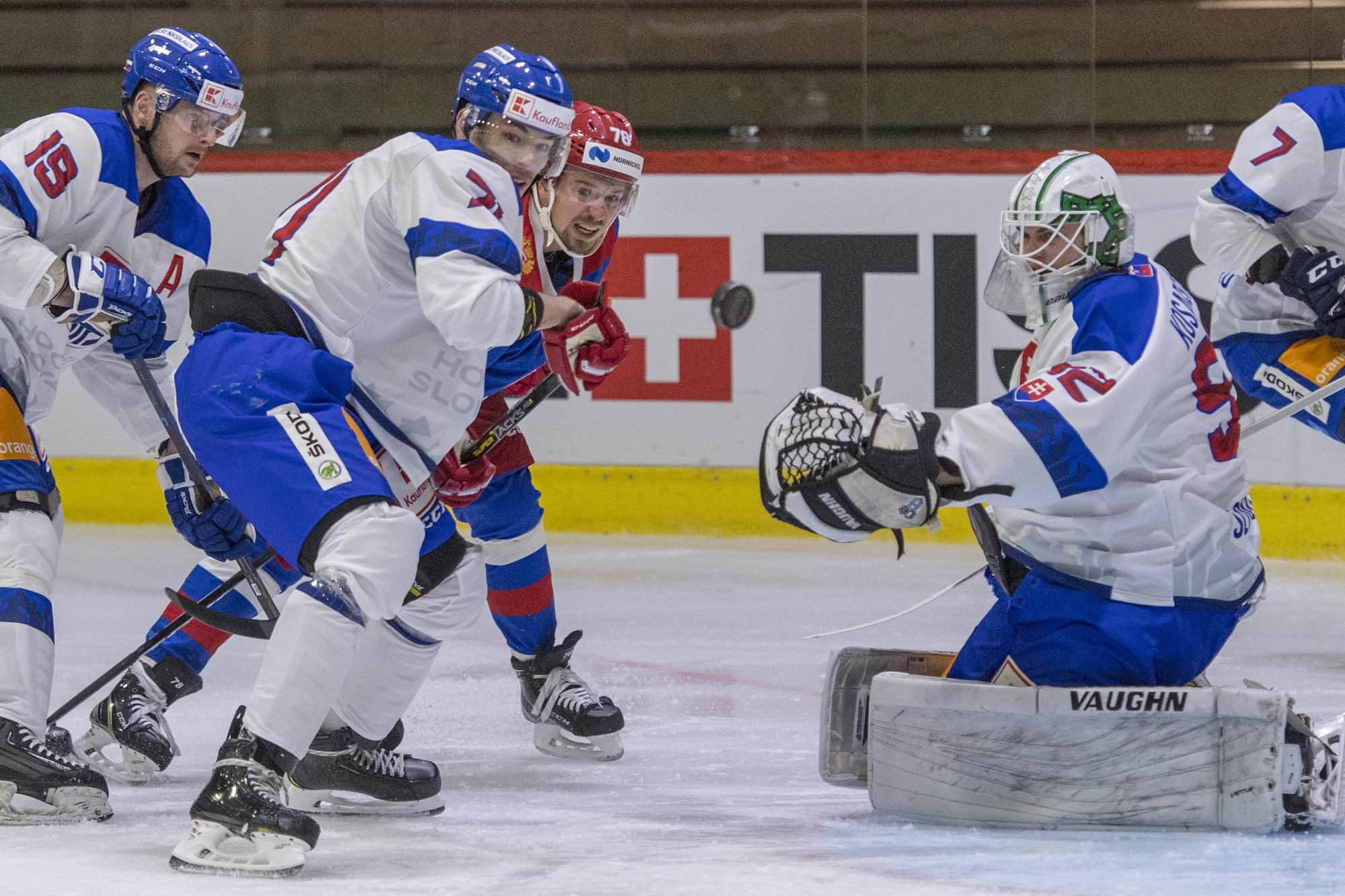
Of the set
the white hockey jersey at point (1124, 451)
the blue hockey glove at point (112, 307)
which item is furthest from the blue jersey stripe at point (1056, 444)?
the blue hockey glove at point (112, 307)

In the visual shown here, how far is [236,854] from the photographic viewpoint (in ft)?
7.13

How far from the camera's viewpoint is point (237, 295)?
2463mm

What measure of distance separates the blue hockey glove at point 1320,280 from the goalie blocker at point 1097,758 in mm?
1294

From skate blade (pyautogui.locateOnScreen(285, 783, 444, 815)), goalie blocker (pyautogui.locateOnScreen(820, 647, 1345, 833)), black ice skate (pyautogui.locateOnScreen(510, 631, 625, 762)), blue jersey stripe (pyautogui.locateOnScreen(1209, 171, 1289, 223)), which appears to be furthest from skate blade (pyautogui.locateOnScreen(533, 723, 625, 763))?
blue jersey stripe (pyautogui.locateOnScreen(1209, 171, 1289, 223))

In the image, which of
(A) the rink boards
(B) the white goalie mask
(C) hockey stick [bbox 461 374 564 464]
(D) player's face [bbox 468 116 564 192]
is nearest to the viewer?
(B) the white goalie mask

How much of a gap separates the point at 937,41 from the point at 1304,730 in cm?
387

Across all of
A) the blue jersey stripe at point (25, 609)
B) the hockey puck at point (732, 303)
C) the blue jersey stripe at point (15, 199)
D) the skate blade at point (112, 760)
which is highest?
the blue jersey stripe at point (15, 199)

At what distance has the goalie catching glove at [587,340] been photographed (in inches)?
108

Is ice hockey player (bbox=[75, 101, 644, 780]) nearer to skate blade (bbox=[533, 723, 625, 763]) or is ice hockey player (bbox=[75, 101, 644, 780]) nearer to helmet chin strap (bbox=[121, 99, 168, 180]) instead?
skate blade (bbox=[533, 723, 625, 763])

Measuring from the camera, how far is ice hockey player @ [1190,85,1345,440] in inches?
140

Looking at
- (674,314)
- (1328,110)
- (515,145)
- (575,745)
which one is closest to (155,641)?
(575,745)

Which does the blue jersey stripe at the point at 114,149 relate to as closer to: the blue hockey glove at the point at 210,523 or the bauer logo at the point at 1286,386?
the blue hockey glove at the point at 210,523

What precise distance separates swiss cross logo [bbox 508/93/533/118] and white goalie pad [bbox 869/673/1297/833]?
3.24ft

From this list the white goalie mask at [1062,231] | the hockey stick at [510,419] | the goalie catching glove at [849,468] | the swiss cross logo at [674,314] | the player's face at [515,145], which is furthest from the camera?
the swiss cross logo at [674,314]
